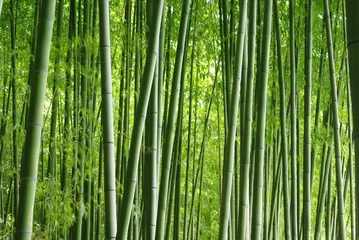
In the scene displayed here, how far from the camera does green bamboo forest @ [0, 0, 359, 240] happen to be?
2.11 metres

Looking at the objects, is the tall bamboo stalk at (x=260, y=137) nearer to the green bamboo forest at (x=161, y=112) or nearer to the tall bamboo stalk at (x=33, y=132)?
the green bamboo forest at (x=161, y=112)

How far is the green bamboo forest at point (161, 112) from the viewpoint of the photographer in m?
2.11

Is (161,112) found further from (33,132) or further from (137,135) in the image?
(33,132)

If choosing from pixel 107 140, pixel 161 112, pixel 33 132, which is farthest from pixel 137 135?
pixel 161 112

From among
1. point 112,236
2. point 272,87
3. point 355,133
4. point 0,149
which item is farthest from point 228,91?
point 355,133

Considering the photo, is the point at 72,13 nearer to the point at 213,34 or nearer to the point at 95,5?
the point at 95,5

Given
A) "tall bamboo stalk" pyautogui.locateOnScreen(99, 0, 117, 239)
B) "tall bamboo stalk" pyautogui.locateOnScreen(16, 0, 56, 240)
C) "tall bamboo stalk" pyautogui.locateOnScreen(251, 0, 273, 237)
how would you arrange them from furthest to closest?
"tall bamboo stalk" pyautogui.locateOnScreen(251, 0, 273, 237) → "tall bamboo stalk" pyautogui.locateOnScreen(99, 0, 117, 239) → "tall bamboo stalk" pyautogui.locateOnScreen(16, 0, 56, 240)

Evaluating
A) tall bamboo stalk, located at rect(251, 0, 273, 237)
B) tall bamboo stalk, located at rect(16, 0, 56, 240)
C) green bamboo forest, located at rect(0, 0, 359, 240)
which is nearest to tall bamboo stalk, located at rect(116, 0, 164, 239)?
green bamboo forest, located at rect(0, 0, 359, 240)

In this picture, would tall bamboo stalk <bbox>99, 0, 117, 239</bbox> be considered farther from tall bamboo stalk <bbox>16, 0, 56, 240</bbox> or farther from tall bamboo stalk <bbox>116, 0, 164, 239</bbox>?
tall bamboo stalk <bbox>16, 0, 56, 240</bbox>

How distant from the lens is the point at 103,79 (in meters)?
2.15

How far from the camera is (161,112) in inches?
123

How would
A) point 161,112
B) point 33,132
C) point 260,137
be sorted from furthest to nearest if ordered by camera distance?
point 161,112
point 260,137
point 33,132

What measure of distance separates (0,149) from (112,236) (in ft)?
9.18

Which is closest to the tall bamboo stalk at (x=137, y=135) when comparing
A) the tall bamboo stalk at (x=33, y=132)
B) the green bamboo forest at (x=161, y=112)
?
the green bamboo forest at (x=161, y=112)
